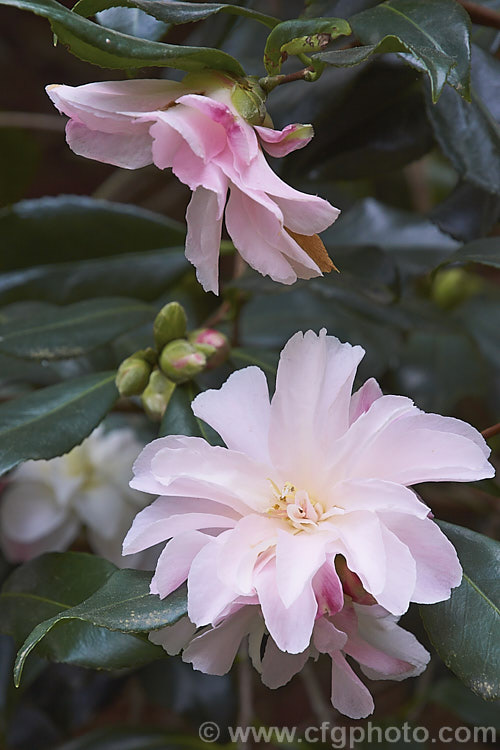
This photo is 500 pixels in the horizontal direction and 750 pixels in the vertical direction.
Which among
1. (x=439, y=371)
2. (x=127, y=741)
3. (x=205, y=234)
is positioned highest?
(x=205, y=234)

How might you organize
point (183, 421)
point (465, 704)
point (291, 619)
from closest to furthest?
point (291, 619)
point (183, 421)
point (465, 704)

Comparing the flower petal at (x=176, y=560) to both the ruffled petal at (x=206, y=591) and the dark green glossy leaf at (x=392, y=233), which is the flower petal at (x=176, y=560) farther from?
the dark green glossy leaf at (x=392, y=233)

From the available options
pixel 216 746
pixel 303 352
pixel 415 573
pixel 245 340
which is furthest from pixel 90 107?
pixel 216 746

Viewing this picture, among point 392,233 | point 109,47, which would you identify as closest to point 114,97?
point 109,47

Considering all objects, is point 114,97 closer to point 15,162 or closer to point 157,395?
point 157,395

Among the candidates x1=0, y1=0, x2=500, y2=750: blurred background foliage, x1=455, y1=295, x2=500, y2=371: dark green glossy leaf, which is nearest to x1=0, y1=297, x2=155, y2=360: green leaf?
x1=0, y1=0, x2=500, y2=750: blurred background foliage
